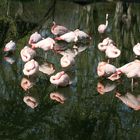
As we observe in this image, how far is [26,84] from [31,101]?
70cm

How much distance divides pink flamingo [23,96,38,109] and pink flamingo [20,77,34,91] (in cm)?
41

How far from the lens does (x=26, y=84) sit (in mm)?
8812

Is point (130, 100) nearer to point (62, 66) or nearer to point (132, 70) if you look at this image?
point (132, 70)

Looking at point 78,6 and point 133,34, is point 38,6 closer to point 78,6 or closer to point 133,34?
point 78,6

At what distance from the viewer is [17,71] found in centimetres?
959

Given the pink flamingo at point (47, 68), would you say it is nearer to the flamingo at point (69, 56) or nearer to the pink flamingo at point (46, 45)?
the flamingo at point (69, 56)

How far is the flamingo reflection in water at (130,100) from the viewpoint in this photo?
26.6ft

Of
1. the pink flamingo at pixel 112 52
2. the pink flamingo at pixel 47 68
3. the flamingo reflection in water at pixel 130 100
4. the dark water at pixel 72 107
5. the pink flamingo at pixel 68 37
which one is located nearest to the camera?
the dark water at pixel 72 107

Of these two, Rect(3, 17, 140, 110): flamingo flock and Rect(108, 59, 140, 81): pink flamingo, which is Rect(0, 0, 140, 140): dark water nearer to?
Rect(3, 17, 140, 110): flamingo flock

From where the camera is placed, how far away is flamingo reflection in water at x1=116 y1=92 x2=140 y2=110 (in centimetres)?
812

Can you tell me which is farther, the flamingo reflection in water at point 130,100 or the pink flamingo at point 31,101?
the flamingo reflection in water at point 130,100

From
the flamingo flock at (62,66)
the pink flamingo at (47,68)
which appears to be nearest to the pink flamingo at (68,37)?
the flamingo flock at (62,66)

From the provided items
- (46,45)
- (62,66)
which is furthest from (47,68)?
(46,45)

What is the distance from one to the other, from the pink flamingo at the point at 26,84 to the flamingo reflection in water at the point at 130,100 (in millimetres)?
1329
